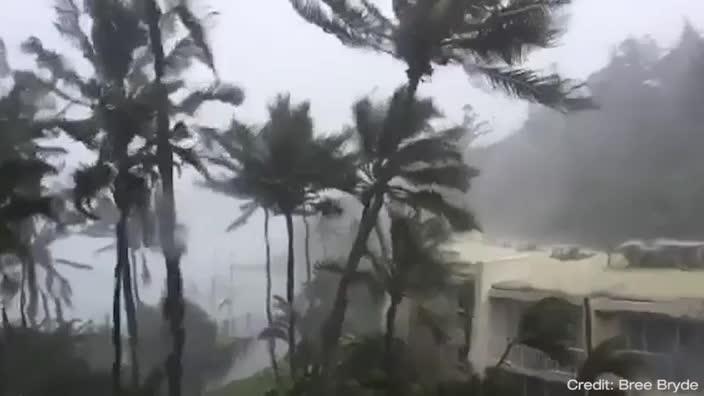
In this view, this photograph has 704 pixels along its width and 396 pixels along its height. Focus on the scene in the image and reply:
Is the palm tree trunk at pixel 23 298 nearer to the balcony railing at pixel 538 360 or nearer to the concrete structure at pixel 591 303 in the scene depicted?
the concrete structure at pixel 591 303

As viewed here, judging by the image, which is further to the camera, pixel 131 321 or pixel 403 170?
pixel 131 321

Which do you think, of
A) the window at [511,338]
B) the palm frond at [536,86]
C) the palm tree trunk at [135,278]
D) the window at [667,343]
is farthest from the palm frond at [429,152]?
the palm tree trunk at [135,278]

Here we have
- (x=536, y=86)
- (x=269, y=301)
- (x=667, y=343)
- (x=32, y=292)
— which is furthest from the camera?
(x=32, y=292)

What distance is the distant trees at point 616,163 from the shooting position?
108cm

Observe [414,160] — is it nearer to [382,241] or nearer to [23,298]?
[382,241]

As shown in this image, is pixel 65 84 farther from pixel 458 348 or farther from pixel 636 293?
pixel 636 293

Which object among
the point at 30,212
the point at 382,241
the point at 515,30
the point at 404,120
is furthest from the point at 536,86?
the point at 30,212

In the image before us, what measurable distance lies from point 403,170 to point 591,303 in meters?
0.30

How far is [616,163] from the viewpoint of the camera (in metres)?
1.11

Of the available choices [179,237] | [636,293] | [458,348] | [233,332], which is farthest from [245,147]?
[636,293]

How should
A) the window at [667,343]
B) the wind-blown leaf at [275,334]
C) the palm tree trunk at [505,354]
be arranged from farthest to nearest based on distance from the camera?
the wind-blown leaf at [275,334] → the palm tree trunk at [505,354] → the window at [667,343]

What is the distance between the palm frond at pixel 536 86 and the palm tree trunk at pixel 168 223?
1.48ft

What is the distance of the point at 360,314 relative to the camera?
47.5 inches

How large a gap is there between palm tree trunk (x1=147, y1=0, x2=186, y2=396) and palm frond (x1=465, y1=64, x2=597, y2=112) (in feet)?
1.48
